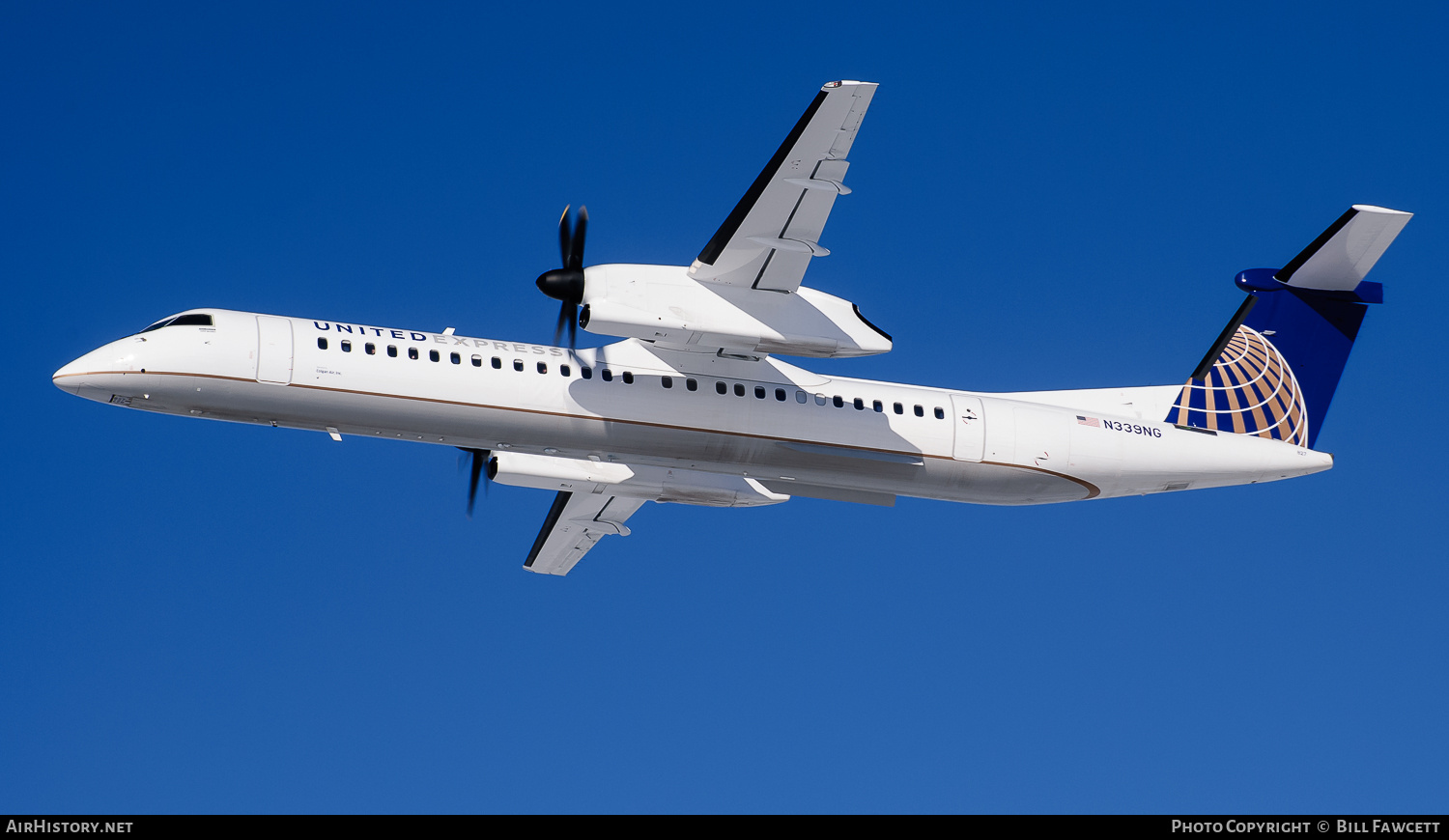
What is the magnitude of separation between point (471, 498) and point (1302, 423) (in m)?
14.4

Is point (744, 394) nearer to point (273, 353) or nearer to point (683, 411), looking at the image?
point (683, 411)

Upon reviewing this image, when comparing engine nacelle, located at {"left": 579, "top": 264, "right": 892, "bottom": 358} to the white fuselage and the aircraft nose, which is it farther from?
the aircraft nose

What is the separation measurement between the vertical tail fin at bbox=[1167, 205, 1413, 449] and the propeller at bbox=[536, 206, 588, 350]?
1047 cm

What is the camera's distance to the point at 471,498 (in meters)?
23.9

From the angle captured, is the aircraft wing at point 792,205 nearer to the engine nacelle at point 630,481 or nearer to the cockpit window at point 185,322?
the engine nacelle at point 630,481

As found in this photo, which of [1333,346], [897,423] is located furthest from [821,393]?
[1333,346]

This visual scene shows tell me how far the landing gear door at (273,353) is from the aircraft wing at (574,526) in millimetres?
6742

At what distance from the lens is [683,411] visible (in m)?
20.7

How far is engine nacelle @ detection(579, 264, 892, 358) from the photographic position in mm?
19531

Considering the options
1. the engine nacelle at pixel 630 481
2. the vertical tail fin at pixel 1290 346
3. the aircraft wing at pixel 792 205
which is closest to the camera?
the aircraft wing at pixel 792 205

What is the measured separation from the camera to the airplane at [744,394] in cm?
1923

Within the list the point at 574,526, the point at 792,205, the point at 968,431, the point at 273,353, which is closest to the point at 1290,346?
the point at 968,431
